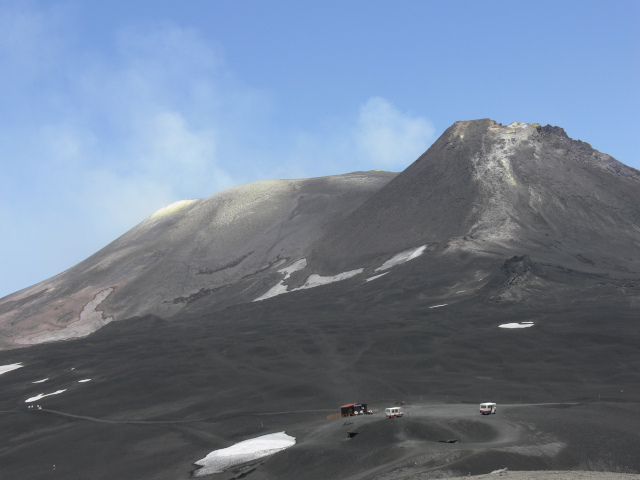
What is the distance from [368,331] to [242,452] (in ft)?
106

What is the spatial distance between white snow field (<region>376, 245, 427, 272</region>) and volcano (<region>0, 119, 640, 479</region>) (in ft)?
1.99

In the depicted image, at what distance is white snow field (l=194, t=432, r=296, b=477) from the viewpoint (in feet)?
101

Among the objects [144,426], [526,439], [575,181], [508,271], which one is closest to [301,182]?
[575,181]

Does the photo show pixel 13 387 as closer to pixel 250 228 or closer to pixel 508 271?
pixel 508 271

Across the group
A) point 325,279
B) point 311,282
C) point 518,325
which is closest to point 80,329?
point 311,282

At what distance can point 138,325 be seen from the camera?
93688 millimetres

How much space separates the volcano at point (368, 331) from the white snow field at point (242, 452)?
0.40 m

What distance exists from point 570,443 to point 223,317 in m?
67.1

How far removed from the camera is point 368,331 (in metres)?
63.5

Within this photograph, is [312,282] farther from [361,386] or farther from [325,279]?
[361,386]

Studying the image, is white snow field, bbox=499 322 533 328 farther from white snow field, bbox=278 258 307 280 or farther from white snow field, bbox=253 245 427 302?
white snow field, bbox=278 258 307 280

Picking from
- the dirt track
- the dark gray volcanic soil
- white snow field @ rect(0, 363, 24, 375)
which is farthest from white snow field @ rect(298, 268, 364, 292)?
the dirt track

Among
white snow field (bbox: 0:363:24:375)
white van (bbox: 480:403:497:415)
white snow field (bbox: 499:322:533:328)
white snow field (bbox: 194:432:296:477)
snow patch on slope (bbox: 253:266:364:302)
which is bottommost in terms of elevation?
white van (bbox: 480:403:497:415)

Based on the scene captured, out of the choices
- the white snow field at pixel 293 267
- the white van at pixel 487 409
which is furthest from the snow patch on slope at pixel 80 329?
the white van at pixel 487 409
